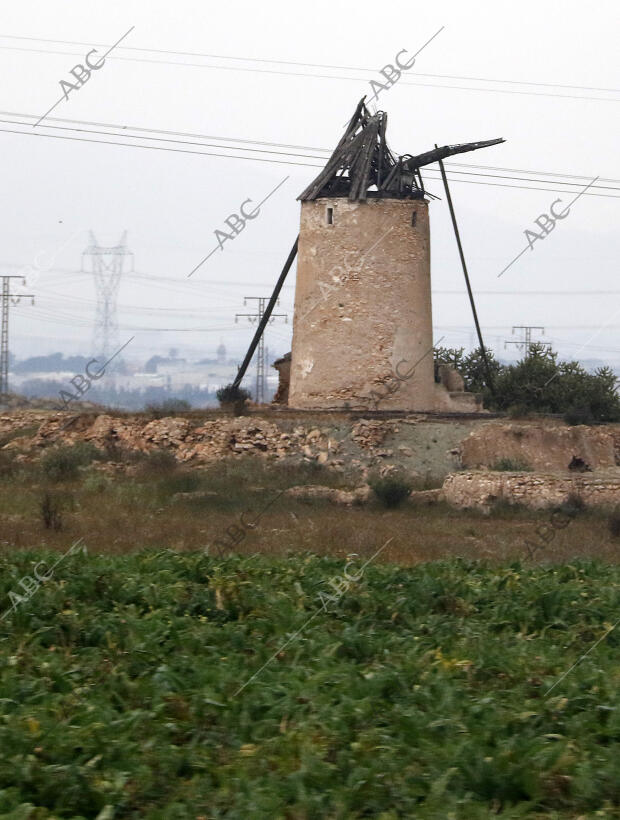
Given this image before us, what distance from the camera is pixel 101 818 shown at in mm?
5734

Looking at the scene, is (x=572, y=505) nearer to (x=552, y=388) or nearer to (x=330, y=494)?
(x=330, y=494)

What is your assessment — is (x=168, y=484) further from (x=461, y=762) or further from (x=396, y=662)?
(x=461, y=762)

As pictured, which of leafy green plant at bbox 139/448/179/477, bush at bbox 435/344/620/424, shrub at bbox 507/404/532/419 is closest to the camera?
leafy green plant at bbox 139/448/179/477

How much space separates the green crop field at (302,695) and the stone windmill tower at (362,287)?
866 inches

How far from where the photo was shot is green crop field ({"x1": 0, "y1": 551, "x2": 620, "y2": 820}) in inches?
237

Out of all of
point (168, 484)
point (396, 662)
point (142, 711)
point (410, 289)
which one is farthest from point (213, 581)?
point (410, 289)

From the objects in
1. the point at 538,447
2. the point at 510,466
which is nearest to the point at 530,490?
the point at 510,466

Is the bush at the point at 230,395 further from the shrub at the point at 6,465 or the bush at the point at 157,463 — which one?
the shrub at the point at 6,465

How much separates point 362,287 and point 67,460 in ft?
32.8

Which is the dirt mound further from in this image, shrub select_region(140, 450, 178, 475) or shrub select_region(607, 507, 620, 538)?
shrub select_region(140, 450, 178, 475)

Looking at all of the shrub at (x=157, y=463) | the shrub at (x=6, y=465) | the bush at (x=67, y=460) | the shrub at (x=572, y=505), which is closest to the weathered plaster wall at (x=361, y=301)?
the shrub at (x=157, y=463)

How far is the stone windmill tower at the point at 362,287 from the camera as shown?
108ft

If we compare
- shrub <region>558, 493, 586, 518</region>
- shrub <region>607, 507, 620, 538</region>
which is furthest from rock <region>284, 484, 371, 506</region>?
shrub <region>607, 507, 620, 538</region>

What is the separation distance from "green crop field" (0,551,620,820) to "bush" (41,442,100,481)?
15.5 metres
